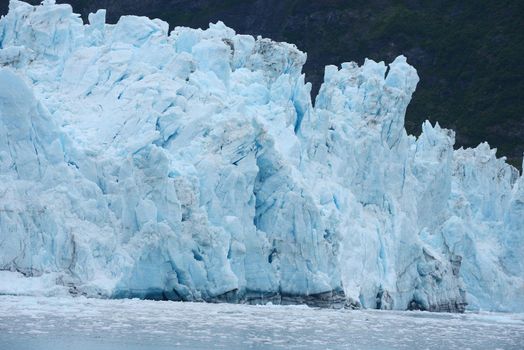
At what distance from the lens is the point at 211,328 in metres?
19.2

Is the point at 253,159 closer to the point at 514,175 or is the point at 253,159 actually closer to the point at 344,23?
the point at 514,175

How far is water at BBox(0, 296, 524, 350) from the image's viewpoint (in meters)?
16.9

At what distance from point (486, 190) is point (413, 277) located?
797 centimetres

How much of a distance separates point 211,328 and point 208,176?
6.15m

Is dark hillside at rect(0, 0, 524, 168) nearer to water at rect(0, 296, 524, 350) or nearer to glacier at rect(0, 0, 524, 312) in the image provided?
glacier at rect(0, 0, 524, 312)

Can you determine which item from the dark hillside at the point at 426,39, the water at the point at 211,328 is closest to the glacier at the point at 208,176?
the water at the point at 211,328

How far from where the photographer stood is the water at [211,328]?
16938 mm

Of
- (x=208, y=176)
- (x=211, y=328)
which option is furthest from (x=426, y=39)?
(x=211, y=328)

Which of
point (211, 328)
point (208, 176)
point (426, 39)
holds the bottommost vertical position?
point (211, 328)

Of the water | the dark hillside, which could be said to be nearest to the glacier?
the water

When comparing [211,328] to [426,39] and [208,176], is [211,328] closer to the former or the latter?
[208,176]

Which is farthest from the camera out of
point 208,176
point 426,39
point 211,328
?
point 426,39

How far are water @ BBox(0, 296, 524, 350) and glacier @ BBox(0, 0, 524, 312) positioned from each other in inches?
36.6

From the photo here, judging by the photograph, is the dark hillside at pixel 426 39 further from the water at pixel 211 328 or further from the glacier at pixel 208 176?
the water at pixel 211 328
